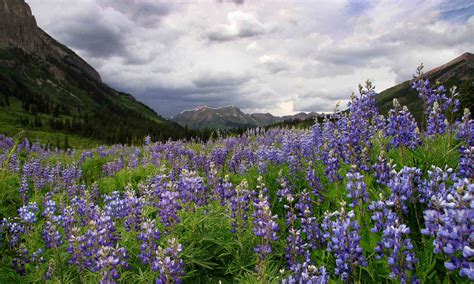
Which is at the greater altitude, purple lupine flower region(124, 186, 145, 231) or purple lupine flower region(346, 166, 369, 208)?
purple lupine flower region(346, 166, 369, 208)

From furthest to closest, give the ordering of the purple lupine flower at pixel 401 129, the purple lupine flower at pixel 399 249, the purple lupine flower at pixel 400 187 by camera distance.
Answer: the purple lupine flower at pixel 401 129, the purple lupine flower at pixel 400 187, the purple lupine flower at pixel 399 249

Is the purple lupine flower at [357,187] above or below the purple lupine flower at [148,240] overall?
above

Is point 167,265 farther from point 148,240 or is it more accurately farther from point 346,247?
point 346,247

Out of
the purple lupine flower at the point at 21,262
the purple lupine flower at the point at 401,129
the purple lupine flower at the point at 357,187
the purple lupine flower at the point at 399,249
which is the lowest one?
the purple lupine flower at the point at 21,262

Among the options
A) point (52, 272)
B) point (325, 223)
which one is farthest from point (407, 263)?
point (52, 272)

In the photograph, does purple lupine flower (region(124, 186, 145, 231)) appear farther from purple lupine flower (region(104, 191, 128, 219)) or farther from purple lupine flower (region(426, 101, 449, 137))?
purple lupine flower (region(426, 101, 449, 137))

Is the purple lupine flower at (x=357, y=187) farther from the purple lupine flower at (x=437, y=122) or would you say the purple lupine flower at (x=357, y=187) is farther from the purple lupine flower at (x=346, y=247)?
the purple lupine flower at (x=437, y=122)

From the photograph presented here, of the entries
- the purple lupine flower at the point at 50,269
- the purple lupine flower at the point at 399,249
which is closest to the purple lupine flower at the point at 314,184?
the purple lupine flower at the point at 399,249

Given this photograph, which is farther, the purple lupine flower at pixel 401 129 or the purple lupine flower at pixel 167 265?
the purple lupine flower at pixel 401 129

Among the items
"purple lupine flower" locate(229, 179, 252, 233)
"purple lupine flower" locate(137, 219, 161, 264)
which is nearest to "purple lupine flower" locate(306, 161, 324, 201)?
"purple lupine flower" locate(229, 179, 252, 233)

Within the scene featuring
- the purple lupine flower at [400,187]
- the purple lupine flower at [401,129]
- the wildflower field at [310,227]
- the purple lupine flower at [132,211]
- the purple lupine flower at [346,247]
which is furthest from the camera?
the purple lupine flower at [401,129]

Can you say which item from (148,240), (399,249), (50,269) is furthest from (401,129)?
(50,269)

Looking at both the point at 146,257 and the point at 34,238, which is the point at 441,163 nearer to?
the point at 146,257

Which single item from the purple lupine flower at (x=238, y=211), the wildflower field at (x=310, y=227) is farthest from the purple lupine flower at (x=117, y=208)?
the purple lupine flower at (x=238, y=211)
